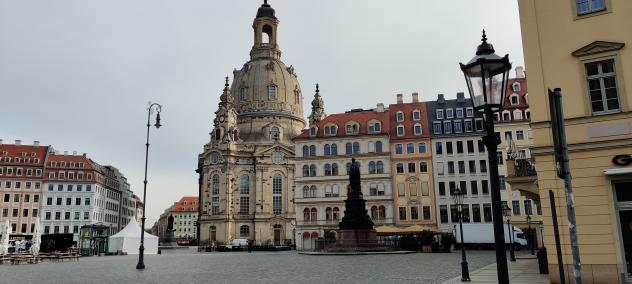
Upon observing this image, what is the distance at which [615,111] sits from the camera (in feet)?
51.6

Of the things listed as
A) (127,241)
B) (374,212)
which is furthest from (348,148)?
(127,241)

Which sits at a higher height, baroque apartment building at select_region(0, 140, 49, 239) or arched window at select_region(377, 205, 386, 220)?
baroque apartment building at select_region(0, 140, 49, 239)

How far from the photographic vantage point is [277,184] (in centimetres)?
9919

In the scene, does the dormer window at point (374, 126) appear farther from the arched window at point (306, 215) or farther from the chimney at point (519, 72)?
the chimney at point (519, 72)

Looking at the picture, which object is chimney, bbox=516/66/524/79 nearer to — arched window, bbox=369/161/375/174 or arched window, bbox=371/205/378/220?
arched window, bbox=369/161/375/174

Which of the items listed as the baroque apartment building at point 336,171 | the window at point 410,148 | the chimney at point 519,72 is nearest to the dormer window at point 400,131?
the baroque apartment building at point 336,171

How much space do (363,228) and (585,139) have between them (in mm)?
27730

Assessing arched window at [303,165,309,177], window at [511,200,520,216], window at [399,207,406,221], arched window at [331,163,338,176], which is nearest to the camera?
window at [511,200,520,216]

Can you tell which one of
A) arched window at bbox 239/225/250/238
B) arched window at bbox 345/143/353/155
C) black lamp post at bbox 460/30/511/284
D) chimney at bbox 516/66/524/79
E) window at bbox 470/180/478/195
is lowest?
arched window at bbox 239/225/250/238

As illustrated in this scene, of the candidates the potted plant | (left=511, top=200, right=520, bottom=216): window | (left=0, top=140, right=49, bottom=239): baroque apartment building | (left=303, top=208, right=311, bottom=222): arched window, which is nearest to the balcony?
the potted plant

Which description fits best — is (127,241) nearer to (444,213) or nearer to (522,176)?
(444,213)

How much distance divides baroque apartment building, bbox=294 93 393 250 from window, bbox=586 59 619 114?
5087 cm

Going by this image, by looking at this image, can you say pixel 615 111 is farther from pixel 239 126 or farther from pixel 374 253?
pixel 239 126

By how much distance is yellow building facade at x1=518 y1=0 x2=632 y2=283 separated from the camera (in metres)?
15.2
